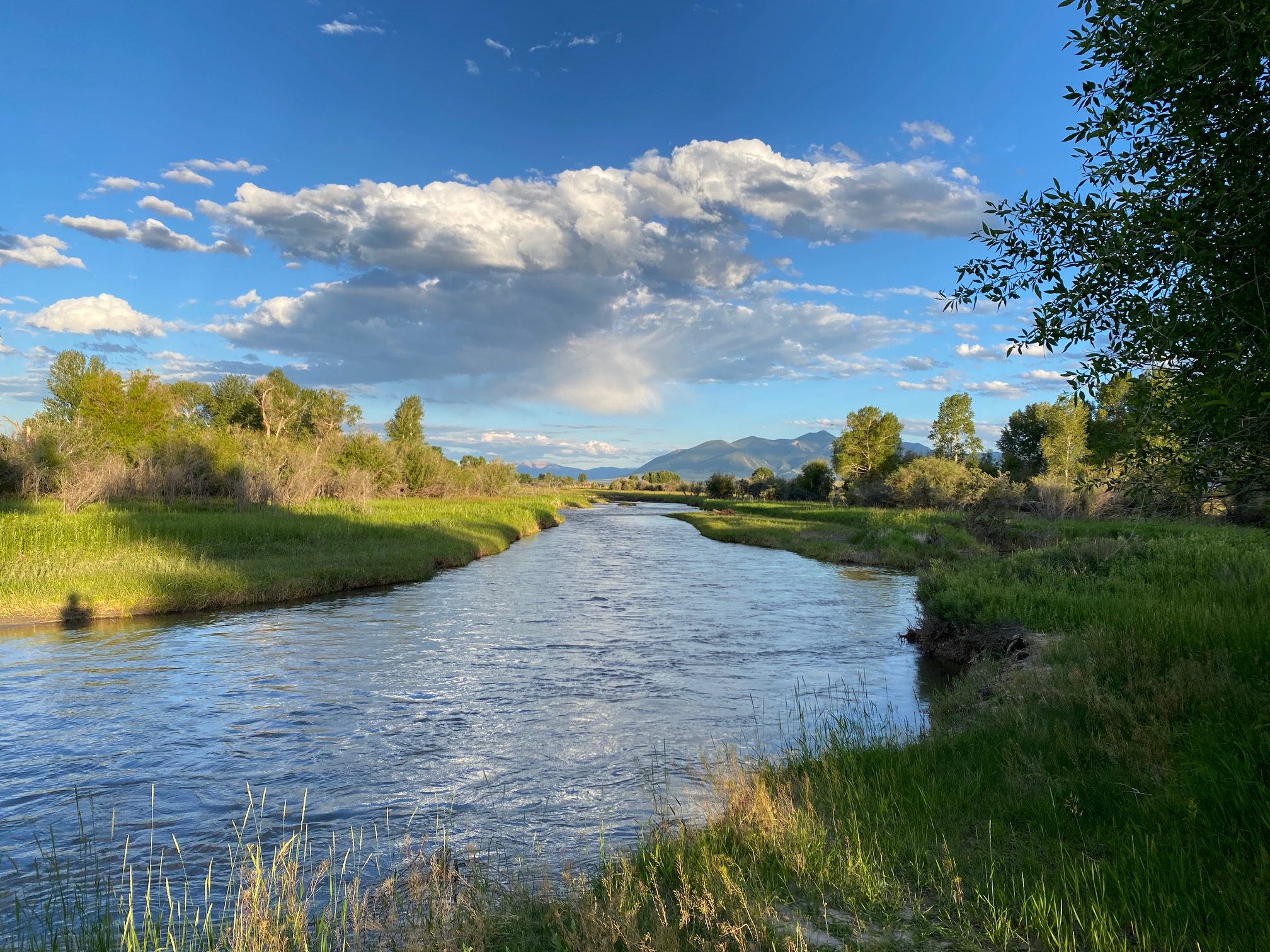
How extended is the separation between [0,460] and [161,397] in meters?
33.1

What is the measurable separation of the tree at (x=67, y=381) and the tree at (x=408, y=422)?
103ft

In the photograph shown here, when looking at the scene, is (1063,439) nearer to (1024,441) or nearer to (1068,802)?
(1024,441)

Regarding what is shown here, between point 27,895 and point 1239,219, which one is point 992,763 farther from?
point 27,895

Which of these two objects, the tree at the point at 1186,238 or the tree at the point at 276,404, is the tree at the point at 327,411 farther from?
the tree at the point at 1186,238

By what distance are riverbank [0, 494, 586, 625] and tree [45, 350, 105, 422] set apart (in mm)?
49954

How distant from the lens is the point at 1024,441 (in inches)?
3435

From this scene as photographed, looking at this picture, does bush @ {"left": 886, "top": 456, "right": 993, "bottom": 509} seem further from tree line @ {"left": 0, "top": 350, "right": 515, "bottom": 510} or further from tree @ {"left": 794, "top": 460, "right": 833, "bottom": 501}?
tree line @ {"left": 0, "top": 350, "right": 515, "bottom": 510}

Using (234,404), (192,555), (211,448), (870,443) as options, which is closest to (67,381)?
(234,404)

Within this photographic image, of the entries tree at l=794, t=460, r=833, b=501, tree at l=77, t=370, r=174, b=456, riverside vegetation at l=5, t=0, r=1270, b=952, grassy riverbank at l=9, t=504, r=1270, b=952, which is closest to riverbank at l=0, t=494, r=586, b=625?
riverside vegetation at l=5, t=0, r=1270, b=952

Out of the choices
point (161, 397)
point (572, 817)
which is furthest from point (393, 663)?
point (161, 397)

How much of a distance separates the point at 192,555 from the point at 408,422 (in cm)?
7232

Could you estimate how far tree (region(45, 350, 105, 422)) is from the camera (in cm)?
7631

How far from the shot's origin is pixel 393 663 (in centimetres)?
1598

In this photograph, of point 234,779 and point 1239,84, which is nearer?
point 1239,84
